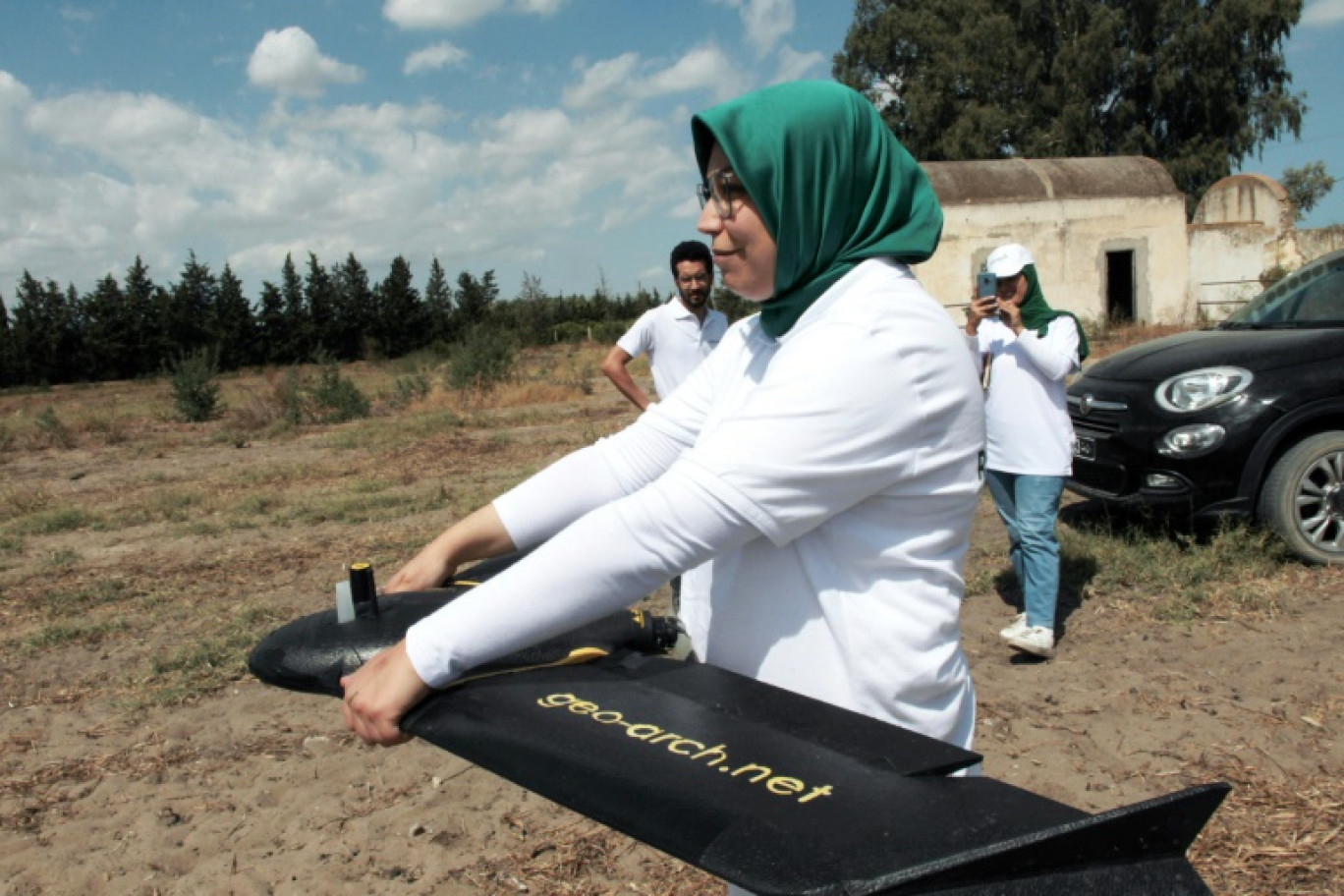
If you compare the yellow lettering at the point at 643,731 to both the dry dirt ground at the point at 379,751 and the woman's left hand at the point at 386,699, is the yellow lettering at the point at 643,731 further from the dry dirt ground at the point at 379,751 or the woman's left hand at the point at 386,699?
the dry dirt ground at the point at 379,751

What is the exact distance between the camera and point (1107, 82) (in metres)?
38.3

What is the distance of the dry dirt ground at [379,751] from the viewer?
2.89 metres

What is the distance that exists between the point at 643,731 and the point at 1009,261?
4071 millimetres

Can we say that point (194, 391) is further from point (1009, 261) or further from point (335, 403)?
point (1009, 261)

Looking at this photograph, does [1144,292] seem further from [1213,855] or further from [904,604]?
[904,604]

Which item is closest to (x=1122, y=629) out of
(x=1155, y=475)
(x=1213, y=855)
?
(x=1155, y=475)

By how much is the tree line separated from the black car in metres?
35.5

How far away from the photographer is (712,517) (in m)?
1.21

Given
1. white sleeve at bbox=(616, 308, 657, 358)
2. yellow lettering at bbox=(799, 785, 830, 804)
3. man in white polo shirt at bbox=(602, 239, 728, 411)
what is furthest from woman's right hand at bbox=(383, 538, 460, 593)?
white sleeve at bbox=(616, 308, 657, 358)

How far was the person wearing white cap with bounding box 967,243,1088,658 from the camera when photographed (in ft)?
14.8

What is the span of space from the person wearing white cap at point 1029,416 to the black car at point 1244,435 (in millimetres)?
1186

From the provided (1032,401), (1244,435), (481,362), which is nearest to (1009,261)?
(1032,401)

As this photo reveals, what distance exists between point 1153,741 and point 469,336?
1967 centimetres

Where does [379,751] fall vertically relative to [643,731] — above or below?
below
